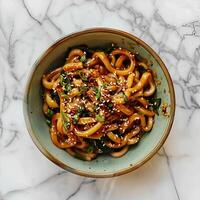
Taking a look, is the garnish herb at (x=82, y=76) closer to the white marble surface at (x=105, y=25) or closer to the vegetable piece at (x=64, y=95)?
the vegetable piece at (x=64, y=95)

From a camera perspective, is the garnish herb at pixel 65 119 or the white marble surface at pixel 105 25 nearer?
the garnish herb at pixel 65 119

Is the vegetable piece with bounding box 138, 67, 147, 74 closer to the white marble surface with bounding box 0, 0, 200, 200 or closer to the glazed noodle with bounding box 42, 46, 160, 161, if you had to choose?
the glazed noodle with bounding box 42, 46, 160, 161

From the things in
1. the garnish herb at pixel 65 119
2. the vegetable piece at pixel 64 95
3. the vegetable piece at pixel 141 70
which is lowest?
the garnish herb at pixel 65 119

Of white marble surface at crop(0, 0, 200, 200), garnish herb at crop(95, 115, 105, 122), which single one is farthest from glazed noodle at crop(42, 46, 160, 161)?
white marble surface at crop(0, 0, 200, 200)

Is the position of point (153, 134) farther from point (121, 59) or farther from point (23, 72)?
point (23, 72)

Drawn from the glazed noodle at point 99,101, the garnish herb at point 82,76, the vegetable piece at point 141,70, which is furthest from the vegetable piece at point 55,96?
→ the vegetable piece at point 141,70

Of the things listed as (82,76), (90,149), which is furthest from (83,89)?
(90,149)
